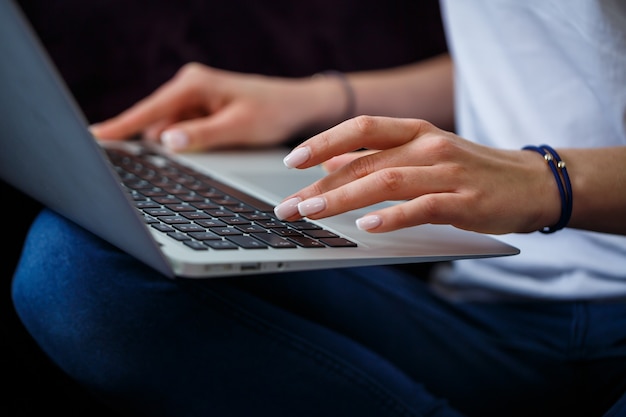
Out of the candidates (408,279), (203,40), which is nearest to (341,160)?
(408,279)

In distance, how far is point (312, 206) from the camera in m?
0.45

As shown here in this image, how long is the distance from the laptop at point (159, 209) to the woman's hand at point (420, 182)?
0.07ft

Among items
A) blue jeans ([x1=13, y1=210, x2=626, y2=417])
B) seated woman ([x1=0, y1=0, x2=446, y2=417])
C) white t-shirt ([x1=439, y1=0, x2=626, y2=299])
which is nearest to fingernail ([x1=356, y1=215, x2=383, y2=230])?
blue jeans ([x1=13, y1=210, x2=626, y2=417])

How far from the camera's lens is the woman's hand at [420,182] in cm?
46

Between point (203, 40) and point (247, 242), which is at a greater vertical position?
point (203, 40)

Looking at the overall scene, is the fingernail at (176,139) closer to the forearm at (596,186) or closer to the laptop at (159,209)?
the laptop at (159,209)

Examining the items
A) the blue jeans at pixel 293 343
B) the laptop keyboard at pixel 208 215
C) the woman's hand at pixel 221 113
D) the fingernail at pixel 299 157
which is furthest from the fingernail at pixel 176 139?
the fingernail at pixel 299 157

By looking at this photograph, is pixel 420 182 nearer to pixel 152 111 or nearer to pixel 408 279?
pixel 408 279

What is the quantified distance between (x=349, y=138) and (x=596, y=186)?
20 centimetres

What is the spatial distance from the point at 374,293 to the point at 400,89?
36 cm

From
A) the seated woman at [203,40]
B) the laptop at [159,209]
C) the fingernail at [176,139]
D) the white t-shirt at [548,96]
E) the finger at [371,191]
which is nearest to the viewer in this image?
the laptop at [159,209]

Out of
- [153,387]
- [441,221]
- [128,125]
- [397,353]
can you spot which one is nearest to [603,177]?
[441,221]

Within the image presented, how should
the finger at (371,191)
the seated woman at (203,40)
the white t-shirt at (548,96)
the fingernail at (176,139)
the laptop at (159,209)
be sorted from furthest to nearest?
1. the seated woman at (203,40)
2. the fingernail at (176,139)
3. the white t-shirt at (548,96)
4. the finger at (371,191)
5. the laptop at (159,209)

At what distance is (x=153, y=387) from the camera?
492 mm
